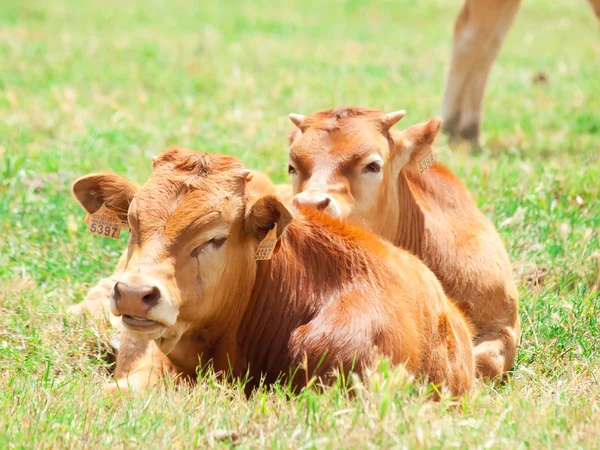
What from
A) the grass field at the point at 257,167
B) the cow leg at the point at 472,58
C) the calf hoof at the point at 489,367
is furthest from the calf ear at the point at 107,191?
the cow leg at the point at 472,58

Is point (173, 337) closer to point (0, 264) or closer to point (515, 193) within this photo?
point (0, 264)

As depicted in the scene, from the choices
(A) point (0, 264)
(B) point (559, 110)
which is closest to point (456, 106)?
(B) point (559, 110)

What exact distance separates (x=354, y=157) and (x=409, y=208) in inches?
25.0

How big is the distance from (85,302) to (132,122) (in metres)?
5.12

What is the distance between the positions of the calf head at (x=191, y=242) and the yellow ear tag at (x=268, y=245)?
42 millimetres

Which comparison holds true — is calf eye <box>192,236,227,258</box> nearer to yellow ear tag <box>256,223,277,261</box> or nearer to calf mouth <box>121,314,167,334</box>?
yellow ear tag <box>256,223,277,261</box>

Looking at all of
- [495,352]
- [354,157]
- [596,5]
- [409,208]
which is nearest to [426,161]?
[409,208]

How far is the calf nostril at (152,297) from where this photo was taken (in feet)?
16.2

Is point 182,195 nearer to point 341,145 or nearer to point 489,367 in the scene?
point 341,145

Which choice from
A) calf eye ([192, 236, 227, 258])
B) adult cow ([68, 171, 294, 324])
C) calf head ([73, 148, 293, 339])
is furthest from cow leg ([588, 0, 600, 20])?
calf eye ([192, 236, 227, 258])

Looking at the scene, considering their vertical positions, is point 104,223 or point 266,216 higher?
point 266,216

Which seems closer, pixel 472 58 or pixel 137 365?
pixel 137 365

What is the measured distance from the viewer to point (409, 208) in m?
7.41

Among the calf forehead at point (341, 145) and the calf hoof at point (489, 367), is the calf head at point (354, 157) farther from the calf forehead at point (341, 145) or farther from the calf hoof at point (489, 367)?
the calf hoof at point (489, 367)
